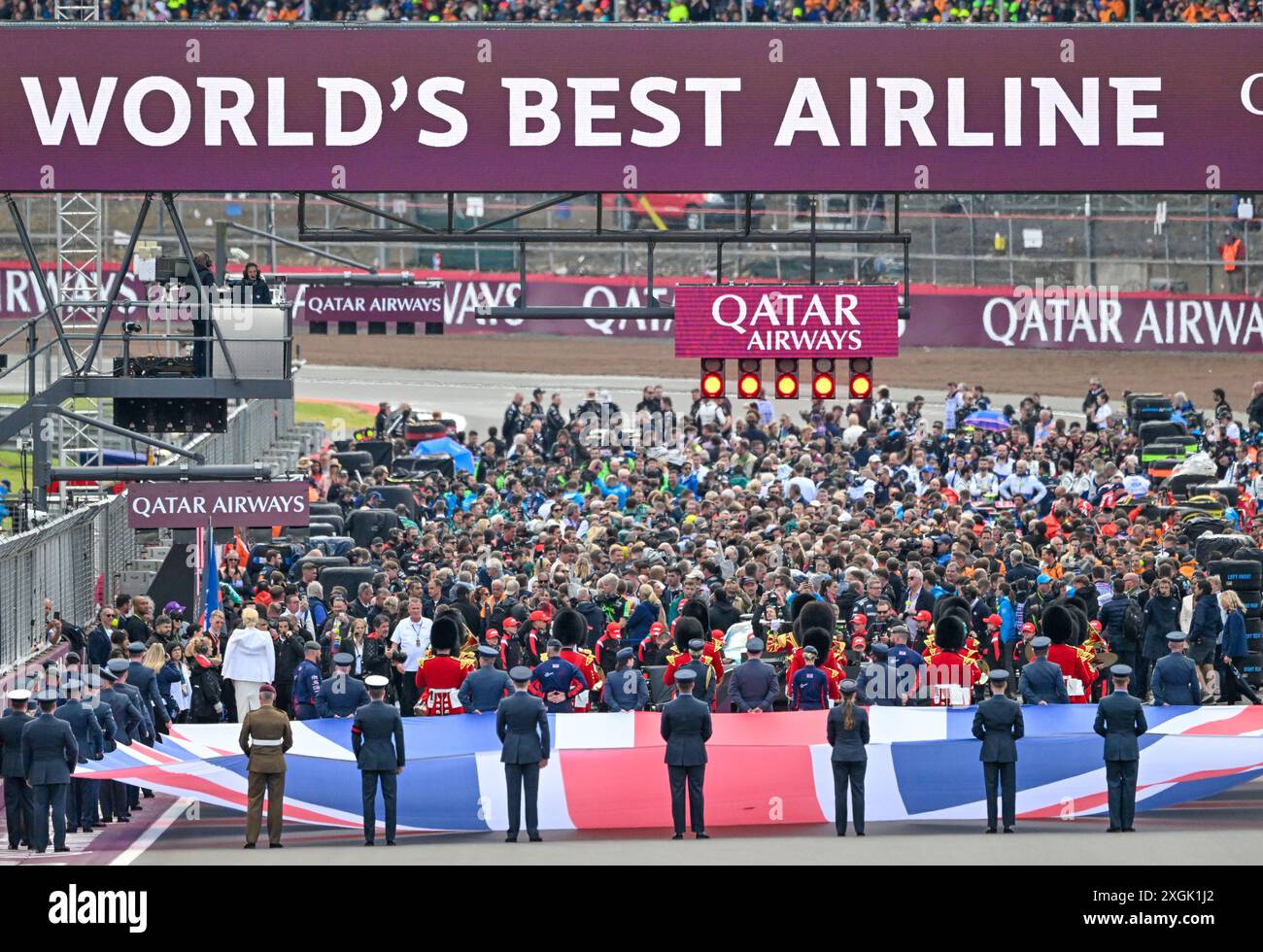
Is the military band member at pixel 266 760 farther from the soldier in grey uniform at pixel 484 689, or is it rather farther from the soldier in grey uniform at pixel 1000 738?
the soldier in grey uniform at pixel 1000 738

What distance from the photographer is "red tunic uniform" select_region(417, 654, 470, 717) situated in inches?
734

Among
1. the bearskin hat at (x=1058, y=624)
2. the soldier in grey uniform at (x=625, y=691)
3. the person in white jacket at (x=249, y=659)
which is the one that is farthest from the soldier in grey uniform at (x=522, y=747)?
the bearskin hat at (x=1058, y=624)

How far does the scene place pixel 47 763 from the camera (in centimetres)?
1630

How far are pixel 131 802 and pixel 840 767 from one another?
19.6 feet

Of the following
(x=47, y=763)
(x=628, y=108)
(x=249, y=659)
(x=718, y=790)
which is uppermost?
(x=628, y=108)

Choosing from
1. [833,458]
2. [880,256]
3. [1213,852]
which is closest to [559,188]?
[1213,852]

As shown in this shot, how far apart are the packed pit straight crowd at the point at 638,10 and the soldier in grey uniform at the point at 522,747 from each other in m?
22.1

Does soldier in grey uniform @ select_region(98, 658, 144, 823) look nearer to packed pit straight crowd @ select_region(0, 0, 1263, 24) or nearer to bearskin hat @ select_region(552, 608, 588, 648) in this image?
bearskin hat @ select_region(552, 608, 588, 648)

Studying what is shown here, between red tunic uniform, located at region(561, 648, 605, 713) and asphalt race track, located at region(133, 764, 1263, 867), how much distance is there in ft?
5.08

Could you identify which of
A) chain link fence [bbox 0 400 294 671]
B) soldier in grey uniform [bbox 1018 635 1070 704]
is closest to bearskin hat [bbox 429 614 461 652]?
soldier in grey uniform [bbox 1018 635 1070 704]

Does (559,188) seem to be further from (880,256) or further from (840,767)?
(880,256)

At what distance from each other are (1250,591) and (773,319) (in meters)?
6.14

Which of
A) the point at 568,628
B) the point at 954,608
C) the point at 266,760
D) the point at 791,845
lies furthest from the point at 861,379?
the point at 266,760

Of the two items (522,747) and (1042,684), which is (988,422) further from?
(522,747)
